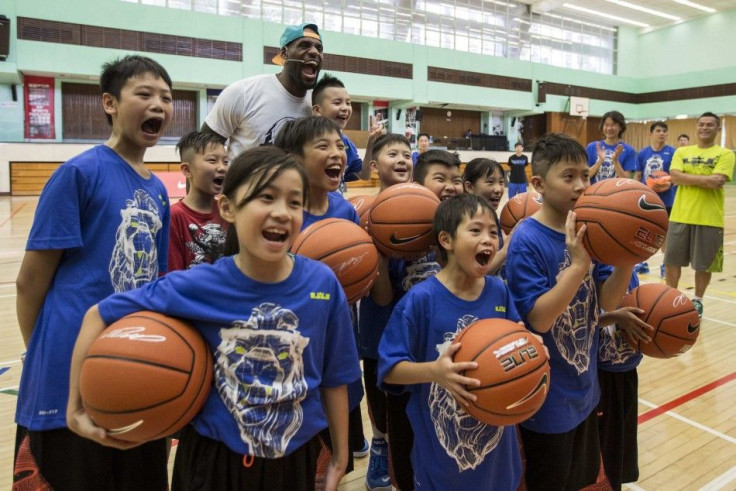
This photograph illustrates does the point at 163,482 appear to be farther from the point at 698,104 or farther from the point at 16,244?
the point at 698,104

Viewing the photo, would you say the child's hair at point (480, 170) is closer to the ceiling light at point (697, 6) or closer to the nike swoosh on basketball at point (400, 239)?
the nike swoosh on basketball at point (400, 239)

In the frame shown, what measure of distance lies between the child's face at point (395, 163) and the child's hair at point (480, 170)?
39 cm

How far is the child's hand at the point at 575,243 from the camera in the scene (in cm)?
171

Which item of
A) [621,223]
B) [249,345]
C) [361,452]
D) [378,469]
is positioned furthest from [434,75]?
[249,345]

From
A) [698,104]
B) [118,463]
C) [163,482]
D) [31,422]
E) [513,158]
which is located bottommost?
[163,482]

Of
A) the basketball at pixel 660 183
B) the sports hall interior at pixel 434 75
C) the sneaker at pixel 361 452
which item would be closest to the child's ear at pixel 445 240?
the sneaker at pixel 361 452

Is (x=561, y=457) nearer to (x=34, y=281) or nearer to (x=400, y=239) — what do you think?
(x=400, y=239)

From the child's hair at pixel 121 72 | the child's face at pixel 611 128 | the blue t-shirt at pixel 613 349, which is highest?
the child's face at pixel 611 128

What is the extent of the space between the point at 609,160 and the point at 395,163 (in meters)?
4.24

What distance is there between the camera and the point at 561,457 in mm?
1841

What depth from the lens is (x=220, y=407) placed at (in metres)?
1.36

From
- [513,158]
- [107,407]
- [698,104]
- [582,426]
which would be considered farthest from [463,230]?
[698,104]

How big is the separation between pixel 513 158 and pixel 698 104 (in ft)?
51.4

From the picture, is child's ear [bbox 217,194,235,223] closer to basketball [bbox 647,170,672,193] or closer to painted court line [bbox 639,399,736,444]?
painted court line [bbox 639,399,736,444]
